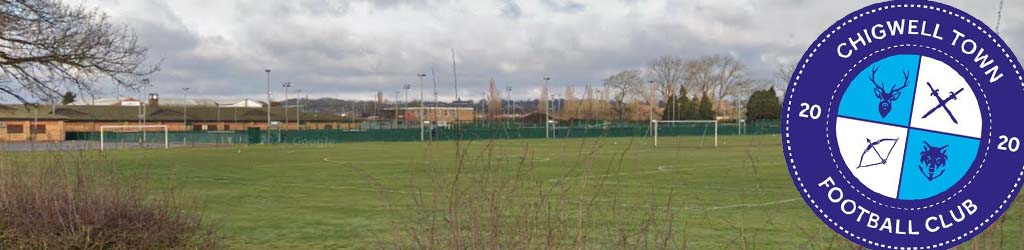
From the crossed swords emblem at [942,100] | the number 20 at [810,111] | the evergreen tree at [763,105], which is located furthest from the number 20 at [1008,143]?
the evergreen tree at [763,105]

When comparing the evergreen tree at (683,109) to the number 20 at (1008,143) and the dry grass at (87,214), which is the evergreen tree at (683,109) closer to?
the dry grass at (87,214)

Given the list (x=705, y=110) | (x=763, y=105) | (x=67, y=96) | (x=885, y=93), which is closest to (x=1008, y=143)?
(x=885, y=93)

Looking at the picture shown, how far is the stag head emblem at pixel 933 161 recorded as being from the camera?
1786 mm

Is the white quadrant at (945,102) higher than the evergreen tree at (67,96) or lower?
lower

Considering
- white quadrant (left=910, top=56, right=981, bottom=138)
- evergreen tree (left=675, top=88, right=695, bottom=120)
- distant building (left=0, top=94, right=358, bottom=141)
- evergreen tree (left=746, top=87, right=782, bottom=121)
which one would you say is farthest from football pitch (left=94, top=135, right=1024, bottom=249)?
evergreen tree (left=675, top=88, right=695, bottom=120)

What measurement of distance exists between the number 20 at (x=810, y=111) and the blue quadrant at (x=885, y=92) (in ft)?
0.14

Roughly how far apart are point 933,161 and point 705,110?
106 meters

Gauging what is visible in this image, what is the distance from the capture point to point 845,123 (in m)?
1.79

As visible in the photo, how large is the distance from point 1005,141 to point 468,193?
373 centimetres

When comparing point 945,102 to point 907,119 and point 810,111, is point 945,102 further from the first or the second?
point 810,111

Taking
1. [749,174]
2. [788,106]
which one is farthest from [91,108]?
[788,106]

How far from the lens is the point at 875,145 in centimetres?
179

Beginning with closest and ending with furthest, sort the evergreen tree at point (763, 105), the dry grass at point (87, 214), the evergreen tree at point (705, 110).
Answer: the dry grass at point (87, 214), the evergreen tree at point (763, 105), the evergreen tree at point (705, 110)

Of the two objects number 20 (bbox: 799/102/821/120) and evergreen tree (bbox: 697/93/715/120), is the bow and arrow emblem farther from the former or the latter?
evergreen tree (bbox: 697/93/715/120)
